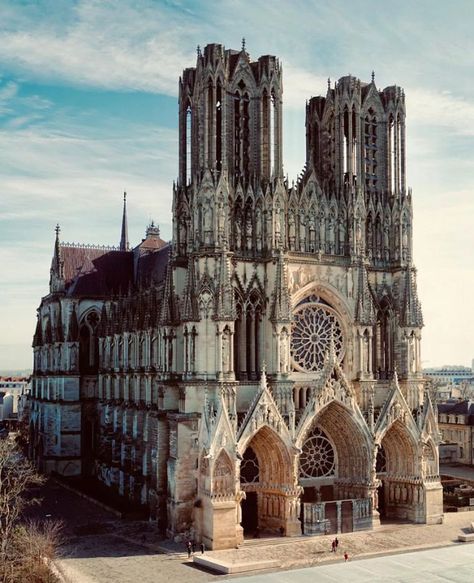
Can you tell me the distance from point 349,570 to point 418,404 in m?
19.3

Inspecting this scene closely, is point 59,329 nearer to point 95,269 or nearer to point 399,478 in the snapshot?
point 95,269

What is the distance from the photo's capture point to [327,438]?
162ft

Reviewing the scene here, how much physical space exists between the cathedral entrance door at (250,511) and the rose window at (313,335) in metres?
8.50

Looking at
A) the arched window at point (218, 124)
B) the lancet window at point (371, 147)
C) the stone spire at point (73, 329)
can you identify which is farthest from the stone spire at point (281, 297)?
the stone spire at point (73, 329)

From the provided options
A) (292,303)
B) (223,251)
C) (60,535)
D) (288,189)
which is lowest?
(60,535)

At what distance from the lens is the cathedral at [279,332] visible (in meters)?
44.9

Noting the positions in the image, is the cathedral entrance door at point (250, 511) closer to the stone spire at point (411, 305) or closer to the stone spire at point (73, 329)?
the stone spire at point (411, 305)

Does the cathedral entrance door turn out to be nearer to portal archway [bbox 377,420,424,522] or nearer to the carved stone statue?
portal archway [bbox 377,420,424,522]

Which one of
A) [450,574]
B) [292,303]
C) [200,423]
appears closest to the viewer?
[450,574]

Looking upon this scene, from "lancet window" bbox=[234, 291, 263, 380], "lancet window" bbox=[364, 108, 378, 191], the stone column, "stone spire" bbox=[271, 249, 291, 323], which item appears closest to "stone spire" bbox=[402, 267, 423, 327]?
"lancet window" bbox=[364, 108, 378, 191]

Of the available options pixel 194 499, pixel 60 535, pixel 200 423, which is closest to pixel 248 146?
pixel 200 423

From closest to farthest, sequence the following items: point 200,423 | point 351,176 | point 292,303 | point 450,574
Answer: point 450,574, point 200,423, point 292,303, point 351,176

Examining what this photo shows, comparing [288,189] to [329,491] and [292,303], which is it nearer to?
[292,303]

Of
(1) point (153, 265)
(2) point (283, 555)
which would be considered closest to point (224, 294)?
(2) point (283, 555)
